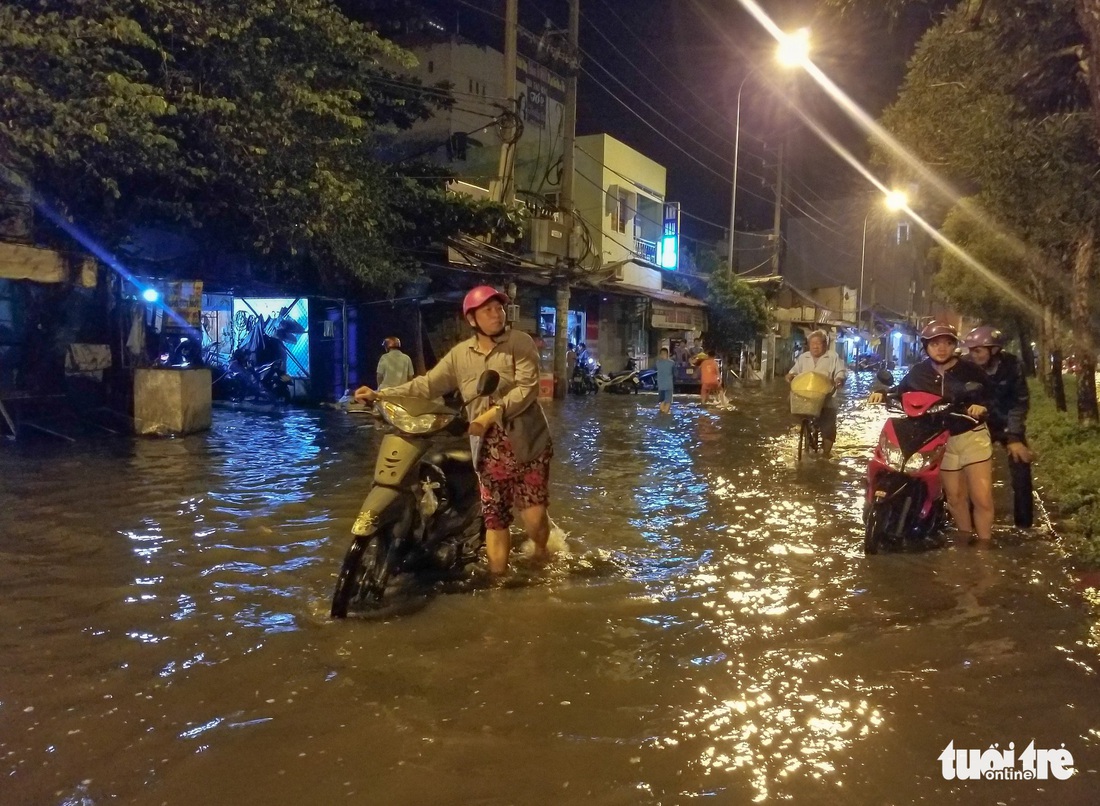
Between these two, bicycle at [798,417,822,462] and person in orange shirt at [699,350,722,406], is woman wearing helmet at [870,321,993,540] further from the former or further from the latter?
person in orange shirt at [699,350,722,406]

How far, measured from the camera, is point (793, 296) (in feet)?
145

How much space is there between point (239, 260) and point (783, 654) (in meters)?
16.1

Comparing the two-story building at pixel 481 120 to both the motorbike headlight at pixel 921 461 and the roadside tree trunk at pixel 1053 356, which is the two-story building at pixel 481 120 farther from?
the motorbike headlight at pixel 921 461

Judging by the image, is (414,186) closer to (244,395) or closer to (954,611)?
(244,395)

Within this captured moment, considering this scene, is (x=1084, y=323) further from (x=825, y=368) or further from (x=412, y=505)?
(x=412, y=505)

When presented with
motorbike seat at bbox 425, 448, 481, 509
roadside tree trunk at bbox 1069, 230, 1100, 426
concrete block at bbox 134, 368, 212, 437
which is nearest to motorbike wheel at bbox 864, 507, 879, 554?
motorbike seat at bbox 425, 448, 481, 509

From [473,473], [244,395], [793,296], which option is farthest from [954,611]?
[793,296]

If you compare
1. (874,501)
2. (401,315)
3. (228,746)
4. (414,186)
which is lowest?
(228,746)

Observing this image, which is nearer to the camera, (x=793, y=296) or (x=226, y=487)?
(x=226, y=487)

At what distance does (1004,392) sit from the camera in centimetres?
632

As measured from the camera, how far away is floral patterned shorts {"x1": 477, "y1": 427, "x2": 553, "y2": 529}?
4.93 meters

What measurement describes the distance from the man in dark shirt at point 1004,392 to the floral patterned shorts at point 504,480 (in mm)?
3536

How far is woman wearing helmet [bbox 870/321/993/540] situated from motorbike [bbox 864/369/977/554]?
0.34 feet

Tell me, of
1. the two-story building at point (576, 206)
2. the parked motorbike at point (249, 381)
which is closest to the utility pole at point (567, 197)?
the two-story building at point (576, 206)
